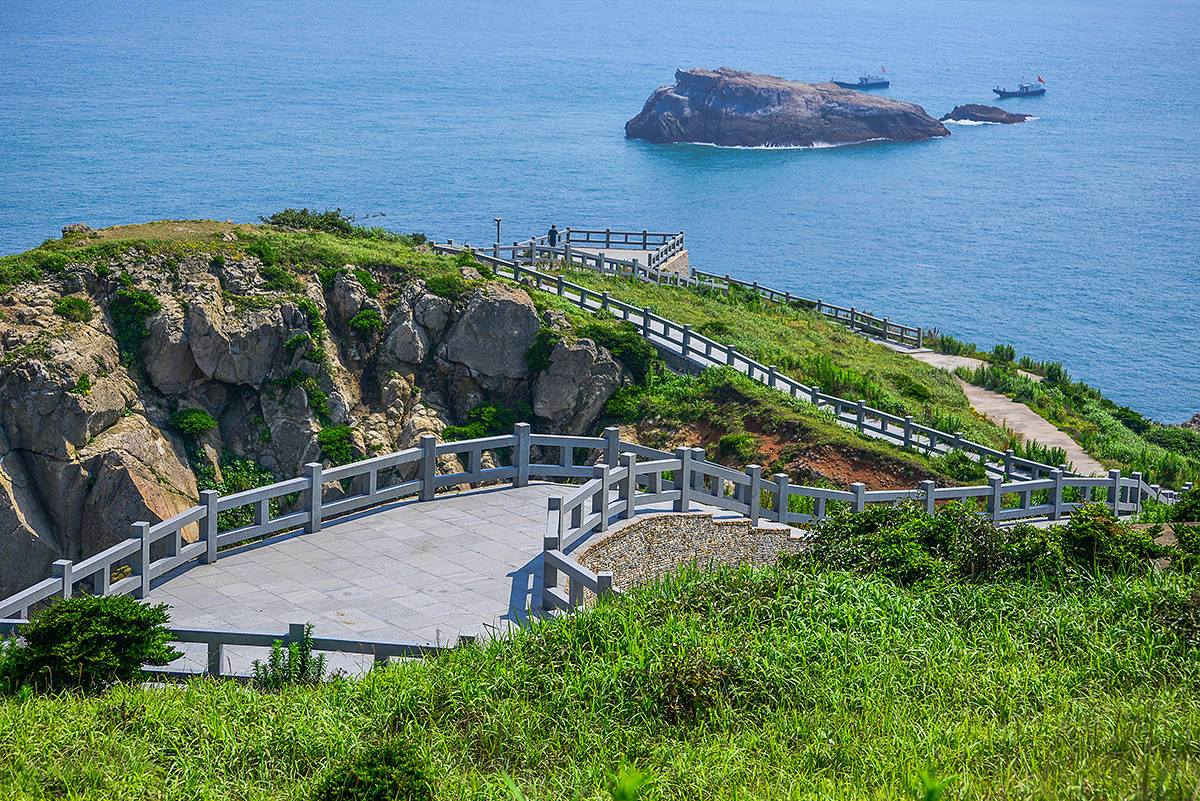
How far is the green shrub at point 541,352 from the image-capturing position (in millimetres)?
39469

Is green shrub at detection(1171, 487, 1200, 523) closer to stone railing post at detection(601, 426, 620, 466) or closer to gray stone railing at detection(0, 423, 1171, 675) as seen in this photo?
gray stone railing at detection(0, 423, 1171, 675)

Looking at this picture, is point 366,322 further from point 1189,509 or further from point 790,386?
point 1189,509

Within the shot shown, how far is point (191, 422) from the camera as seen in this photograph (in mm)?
35094

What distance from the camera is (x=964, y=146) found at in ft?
519

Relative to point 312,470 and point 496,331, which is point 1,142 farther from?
point 312,470

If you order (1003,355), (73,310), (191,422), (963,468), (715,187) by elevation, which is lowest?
(1003,355)

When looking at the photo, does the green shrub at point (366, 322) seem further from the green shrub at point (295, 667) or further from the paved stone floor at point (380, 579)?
the green shrub at point (295, 667)

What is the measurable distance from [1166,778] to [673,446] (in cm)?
2799

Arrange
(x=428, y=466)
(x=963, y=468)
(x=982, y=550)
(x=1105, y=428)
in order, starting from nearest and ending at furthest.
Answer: (x=982, y=550), (x=428, y=466), (x=963, y=468), (x=1105, y=428)

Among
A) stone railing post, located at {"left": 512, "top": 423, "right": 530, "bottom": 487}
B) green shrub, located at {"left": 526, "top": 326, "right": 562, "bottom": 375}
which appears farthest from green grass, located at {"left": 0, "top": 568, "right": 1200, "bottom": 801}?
green shrub, located at {"left": 526, "top": 326, "right": 562, "bottom": 375}

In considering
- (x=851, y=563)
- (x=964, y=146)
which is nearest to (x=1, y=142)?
(x=964, y=146)

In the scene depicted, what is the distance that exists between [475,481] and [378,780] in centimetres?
1278

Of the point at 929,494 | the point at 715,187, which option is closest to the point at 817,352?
the point at 929,494

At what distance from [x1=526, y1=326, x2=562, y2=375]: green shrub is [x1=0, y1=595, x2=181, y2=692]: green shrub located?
87.6ft
